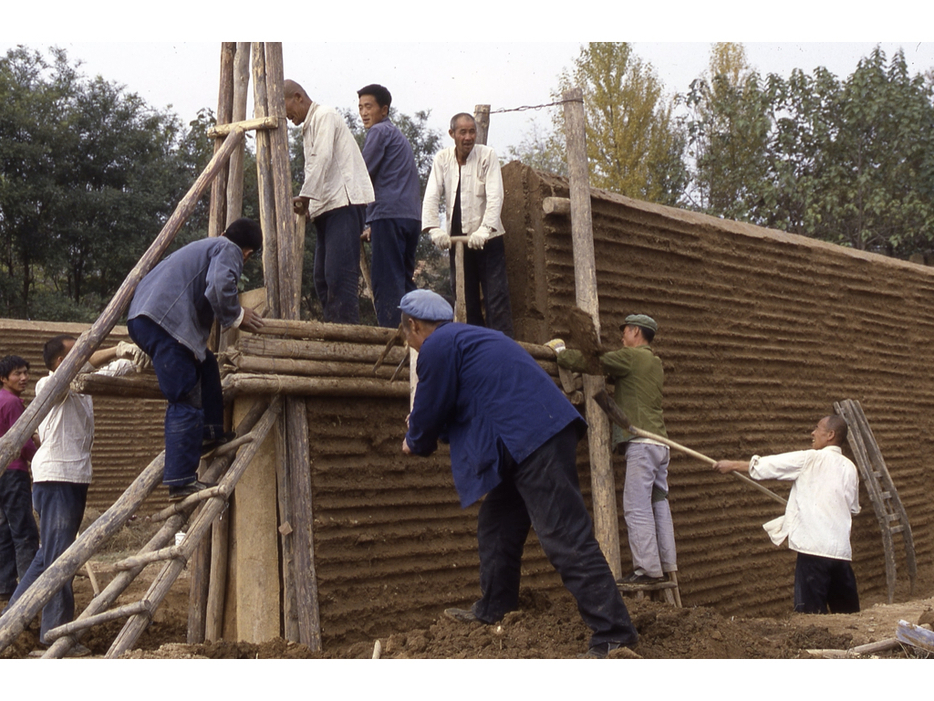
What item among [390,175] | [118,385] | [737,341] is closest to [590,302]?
[390,175]

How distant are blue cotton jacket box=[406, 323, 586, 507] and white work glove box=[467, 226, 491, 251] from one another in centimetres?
165

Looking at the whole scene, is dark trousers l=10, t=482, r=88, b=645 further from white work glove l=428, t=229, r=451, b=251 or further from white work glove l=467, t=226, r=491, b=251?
white work glove l=467, t=226, r=491, b=251

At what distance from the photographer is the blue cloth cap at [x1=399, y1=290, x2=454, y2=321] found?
4020 mm

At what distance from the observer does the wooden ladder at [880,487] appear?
820cm

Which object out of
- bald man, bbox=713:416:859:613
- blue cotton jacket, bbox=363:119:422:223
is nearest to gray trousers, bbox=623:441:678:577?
bald man, bbox=713:416:859:613

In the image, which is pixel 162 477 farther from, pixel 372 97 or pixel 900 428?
pixel 900 428

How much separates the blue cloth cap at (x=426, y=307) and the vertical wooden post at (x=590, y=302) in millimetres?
1763

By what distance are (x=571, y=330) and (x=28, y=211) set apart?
13.1 m

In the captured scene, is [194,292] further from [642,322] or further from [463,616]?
[642,322]

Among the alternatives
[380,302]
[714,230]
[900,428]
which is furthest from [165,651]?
[900,428]

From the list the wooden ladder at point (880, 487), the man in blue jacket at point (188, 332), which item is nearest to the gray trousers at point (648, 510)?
the man in blue jacket at point (188, 332)

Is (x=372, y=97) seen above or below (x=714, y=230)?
above

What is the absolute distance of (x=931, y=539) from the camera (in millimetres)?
9305

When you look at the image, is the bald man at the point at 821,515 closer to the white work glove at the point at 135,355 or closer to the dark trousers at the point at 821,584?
the dark trousers at the point at 821,584
